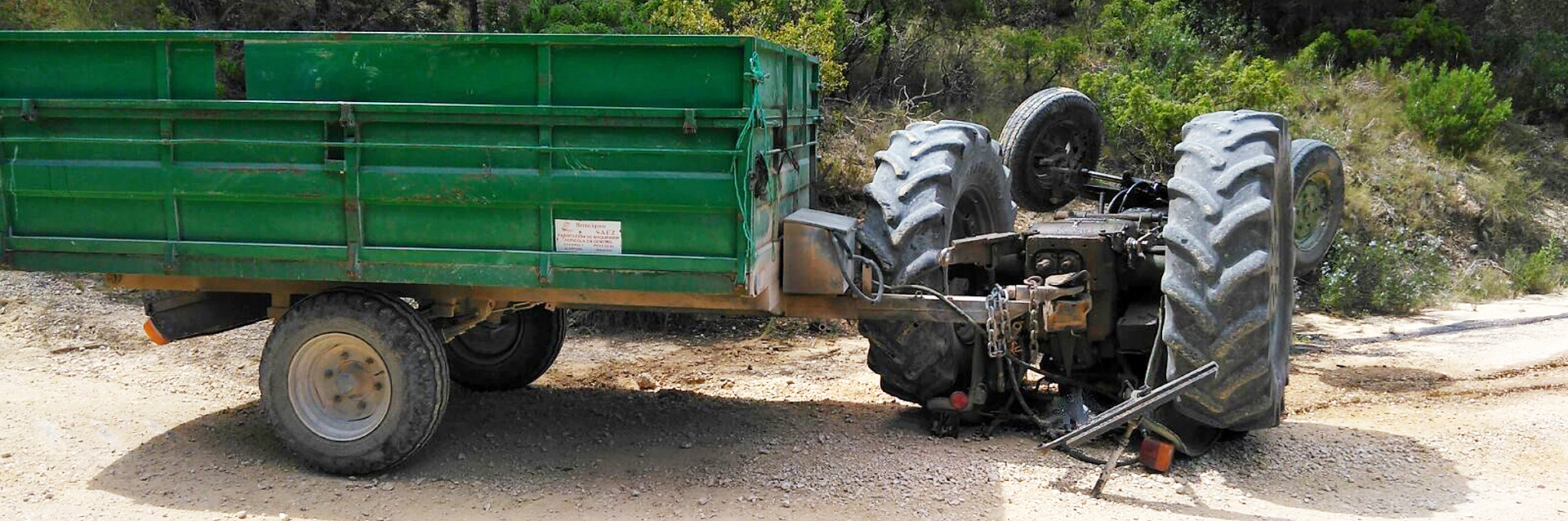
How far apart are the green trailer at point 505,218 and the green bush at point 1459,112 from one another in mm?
10849

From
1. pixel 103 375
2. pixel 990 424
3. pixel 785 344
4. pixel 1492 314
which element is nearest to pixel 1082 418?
pixel 990 424

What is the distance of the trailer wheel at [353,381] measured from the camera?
584cm

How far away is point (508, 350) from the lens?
7.67 metres

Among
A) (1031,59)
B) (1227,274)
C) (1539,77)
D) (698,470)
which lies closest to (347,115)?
(698,470)

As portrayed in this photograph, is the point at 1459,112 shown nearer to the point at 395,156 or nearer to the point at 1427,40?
the point at 1427,40

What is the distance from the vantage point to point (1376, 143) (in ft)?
49.7

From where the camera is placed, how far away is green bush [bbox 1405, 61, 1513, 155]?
1542cm

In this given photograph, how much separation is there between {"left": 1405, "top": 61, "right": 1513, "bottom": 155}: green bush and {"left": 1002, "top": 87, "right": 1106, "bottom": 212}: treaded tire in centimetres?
878

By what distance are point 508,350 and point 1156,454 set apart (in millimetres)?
3784

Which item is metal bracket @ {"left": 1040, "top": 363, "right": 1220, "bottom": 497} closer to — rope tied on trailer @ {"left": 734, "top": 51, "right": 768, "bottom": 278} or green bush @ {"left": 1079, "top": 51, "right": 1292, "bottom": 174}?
rope tied on trailer @ {"left": 734, "top": 51, "right": 768, "bottom": 278}

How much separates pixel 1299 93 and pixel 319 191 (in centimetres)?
1324

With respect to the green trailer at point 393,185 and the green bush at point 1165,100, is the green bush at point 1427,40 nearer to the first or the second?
the green bush at point 1165,100

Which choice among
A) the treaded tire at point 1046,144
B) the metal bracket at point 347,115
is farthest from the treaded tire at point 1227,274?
the metal bracket at point 347,115

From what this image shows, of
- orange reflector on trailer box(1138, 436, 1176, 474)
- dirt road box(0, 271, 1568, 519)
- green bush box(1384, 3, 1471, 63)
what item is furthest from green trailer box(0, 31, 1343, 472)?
green bush box(1384, 3, 1471, 63)
